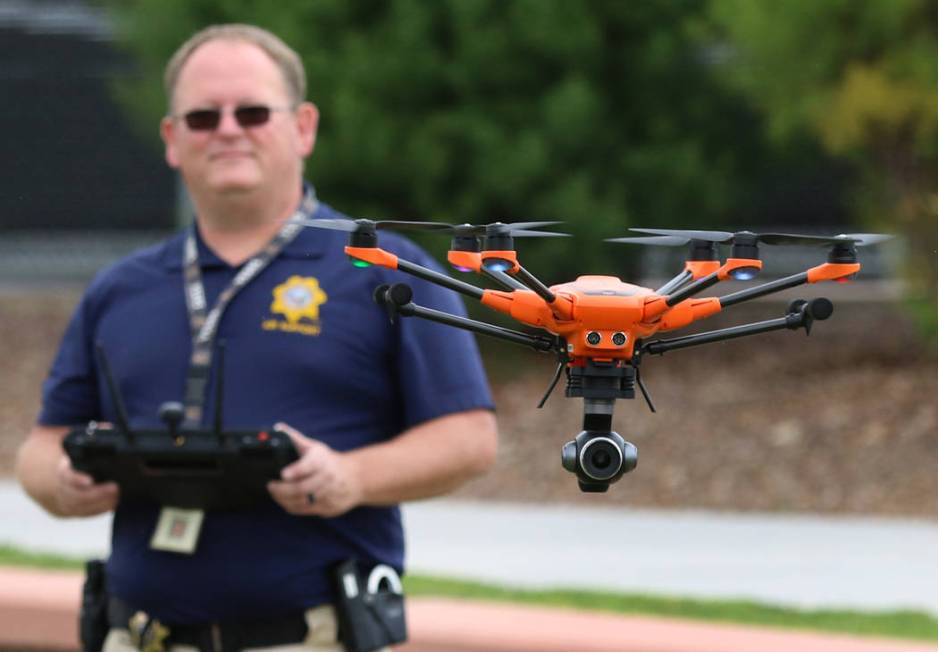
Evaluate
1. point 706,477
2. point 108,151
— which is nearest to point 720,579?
point 706,477

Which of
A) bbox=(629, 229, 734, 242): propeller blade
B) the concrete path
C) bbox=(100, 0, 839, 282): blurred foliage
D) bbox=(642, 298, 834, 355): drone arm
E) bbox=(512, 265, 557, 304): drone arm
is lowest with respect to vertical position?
bbox=(642, 298, 834, 355): drone arm

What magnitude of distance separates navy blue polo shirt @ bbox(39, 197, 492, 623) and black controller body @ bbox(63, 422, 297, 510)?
1.90 feet

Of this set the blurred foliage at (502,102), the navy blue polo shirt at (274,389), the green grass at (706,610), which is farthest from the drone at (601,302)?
the green grass at (706,610)

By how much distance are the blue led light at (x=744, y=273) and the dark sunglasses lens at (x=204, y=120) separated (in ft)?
2.37

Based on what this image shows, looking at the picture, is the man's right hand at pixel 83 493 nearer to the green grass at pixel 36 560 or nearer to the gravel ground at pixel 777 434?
the green grass at pixel 36 560

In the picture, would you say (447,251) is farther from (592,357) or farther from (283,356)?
(283,356)

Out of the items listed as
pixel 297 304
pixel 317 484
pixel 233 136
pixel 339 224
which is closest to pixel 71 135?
pixel 317 484

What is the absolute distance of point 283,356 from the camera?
10.6 ft

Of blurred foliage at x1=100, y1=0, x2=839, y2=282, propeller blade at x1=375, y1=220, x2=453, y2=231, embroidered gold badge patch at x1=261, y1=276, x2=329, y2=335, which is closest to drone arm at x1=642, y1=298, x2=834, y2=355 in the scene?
propeller blade at x1=375, y1=220, x2=453, y2=231

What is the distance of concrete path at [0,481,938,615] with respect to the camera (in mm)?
10000

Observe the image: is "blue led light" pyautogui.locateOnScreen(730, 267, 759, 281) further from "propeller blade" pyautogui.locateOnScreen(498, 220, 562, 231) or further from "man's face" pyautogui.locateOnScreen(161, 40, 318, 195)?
"man's face" pyautogui.locateOnScreen(161, 40, 318, 195)

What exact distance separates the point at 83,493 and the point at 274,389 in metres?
0.38

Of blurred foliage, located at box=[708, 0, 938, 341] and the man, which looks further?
the man

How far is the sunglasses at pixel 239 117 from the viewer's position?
1428mm
